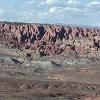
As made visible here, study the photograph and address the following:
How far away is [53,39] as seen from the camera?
151750 mm

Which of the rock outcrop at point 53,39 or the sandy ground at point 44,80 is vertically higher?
the rock outcrop at point 53,39

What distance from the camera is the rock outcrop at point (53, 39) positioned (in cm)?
13588

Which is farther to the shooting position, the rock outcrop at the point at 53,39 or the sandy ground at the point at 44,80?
the rock outcrop at the point at 53,39

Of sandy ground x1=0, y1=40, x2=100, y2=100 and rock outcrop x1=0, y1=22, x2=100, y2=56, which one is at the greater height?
rock outcrop x1=0, y1=22, x2=100, y2=56

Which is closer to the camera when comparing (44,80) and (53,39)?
(44,80)

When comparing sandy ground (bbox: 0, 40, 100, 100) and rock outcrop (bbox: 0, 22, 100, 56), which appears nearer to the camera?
sandy ground (bbox: 0, 40, 100, 100)

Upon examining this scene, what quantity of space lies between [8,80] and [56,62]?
42186 millimetres

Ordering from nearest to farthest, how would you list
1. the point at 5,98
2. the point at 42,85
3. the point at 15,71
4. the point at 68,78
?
the point at 5,98, the point at 42,85, the point at 68,78, the point at 15,71

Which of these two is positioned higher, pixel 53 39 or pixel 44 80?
pixel 53 39

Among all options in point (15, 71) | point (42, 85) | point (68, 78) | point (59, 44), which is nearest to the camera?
point (42, 85)

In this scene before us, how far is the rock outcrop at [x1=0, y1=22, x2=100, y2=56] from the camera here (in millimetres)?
135875

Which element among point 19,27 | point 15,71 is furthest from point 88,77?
point 19,27

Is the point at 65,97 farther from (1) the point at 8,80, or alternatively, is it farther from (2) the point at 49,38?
(2) the point at 49,38

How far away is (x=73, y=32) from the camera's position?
157750 millimetres
